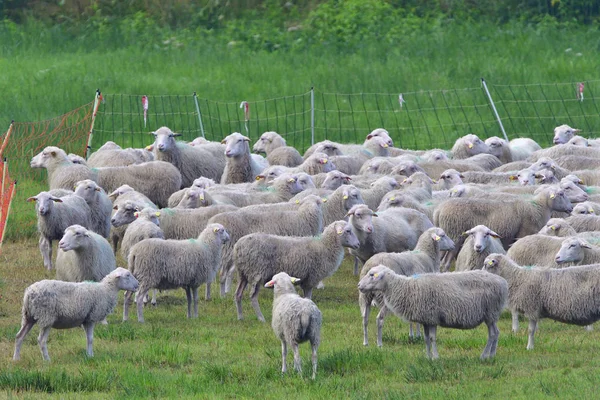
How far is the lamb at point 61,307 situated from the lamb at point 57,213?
3.63m

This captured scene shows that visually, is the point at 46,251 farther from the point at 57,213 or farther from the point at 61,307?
the point at 61,307

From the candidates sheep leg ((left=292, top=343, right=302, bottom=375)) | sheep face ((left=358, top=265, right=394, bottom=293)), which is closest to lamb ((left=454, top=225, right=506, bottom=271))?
sheep face ((left=358, top=265, right=394, bottom=293))

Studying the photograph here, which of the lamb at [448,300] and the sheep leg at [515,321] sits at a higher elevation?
the lamb at [448,300]

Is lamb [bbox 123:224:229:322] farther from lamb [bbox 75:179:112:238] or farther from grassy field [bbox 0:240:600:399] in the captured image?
lamb [bbox 75:179:112:238]

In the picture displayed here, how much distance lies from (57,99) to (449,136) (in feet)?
26.0

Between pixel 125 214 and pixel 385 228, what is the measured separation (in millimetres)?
2948

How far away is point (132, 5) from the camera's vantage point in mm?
32344

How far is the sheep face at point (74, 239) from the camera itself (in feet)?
37.4

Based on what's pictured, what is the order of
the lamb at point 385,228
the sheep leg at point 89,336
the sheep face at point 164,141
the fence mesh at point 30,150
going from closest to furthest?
the sheep leg at point 89,336 < the lamb at point 385,228 < the fence mesh at point 30,150 < the sheep face at point 164,141

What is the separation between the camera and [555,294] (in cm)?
1005

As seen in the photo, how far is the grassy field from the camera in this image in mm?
8625

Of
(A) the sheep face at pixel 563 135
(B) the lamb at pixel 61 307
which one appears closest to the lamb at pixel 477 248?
(B) the lamb at pixel 61 307

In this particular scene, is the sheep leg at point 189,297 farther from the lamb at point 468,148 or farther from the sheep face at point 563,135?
the sheep face at point 563,135

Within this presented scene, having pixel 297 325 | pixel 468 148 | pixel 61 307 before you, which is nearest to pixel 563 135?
pixel 468 148
